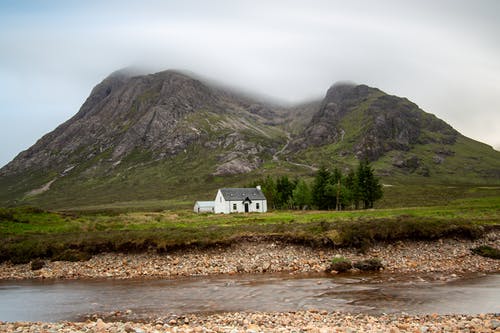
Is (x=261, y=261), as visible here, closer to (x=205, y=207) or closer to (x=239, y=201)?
(x=239, y=201)

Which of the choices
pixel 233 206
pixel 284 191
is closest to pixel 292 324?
pixel 233 206

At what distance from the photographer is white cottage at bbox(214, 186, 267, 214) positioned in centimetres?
10999

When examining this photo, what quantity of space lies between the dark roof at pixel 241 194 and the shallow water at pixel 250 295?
78.5 metres

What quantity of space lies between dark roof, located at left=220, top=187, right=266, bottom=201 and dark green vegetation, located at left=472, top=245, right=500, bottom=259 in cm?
7729

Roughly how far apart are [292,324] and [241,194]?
311ft

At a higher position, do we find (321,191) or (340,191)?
(321,191)

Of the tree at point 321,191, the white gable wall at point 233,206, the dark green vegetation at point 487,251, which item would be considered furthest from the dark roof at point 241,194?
the dark green vegetation at point 487,251

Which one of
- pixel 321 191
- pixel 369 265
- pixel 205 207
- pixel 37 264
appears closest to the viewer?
pixel 369 265

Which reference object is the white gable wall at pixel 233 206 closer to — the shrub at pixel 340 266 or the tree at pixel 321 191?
the tree at pixel 321 191

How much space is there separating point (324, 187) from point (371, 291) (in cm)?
7635

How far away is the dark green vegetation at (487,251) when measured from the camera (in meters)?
36.8

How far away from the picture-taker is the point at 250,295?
85.3ft

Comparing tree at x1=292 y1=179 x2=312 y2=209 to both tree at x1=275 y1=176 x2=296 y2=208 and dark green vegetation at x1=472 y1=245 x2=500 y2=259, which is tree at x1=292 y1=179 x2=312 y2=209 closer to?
tree at x1=275 y1=176 x2=296 y2=208

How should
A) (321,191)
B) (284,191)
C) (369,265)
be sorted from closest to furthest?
1. (369,265)
2. (321,191)
3. (284,191)
